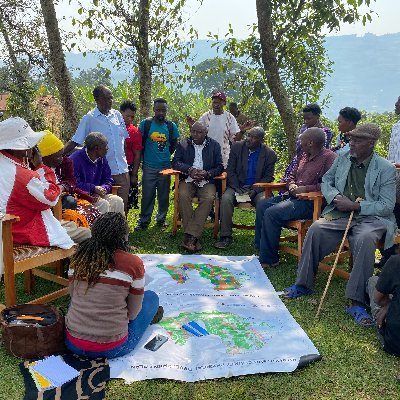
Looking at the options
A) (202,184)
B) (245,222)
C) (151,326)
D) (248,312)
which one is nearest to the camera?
(151,326)

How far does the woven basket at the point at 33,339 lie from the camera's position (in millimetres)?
3127

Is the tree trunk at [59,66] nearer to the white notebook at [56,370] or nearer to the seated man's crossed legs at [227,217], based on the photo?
the seated man's crossed legs at [227,217]

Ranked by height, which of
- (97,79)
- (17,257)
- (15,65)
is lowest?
(17,257)

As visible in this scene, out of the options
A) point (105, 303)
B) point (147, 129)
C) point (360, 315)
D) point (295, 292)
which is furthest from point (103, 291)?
point (147, 129)

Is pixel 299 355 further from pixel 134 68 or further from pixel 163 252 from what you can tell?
pixel 134 68

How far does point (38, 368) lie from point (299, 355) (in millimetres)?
1794

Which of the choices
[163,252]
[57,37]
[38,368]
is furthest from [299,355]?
[57,37]

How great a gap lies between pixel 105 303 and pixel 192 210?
307 cm

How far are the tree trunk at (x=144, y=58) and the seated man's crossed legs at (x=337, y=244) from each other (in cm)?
511

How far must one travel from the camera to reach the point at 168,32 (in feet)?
27.4

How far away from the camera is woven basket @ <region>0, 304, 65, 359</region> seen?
3127 millimetres

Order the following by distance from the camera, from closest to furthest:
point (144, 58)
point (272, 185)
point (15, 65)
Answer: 1. point (272, 185)
2. point (144, 58)
3. point (15, 65)

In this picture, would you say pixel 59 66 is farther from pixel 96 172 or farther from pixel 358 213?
pixel 358 213

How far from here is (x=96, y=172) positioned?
17.5 feet
